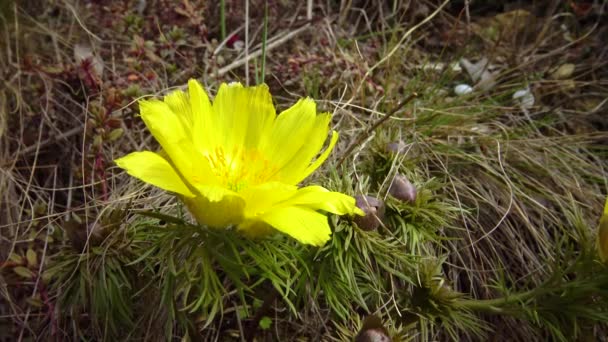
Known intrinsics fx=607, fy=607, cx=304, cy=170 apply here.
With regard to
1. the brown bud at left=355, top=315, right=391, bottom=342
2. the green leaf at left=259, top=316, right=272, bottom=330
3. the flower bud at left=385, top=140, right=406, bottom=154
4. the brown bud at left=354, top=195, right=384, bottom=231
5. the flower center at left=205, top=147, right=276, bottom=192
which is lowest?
the green leaf at left=259, top=316, right=272, bottom=330

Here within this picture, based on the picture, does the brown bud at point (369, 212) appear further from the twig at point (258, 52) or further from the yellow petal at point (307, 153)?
the twig at point (258, 52)

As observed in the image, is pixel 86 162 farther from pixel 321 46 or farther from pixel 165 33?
pixel 321 46

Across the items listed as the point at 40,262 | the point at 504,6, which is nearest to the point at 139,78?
the point at 40,262

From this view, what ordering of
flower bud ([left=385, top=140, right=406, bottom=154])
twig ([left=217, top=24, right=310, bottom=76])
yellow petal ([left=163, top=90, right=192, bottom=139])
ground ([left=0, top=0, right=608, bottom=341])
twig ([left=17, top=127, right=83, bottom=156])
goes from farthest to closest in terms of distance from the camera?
twig ([left=217, top=24, right=310, bottom=76]) → twig ([left=17, top=127, right=83, bottom=156]) → flower bud ([left=385, top=140, right=406, bottom=154]) → ground ([left=0, top=0, right=608, bottom=341]) → yellow petal ([left=163, top=90, right=192, bottom=139])

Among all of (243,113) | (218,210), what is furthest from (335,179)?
(218,210)

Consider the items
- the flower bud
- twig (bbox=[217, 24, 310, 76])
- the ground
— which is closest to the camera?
the ground

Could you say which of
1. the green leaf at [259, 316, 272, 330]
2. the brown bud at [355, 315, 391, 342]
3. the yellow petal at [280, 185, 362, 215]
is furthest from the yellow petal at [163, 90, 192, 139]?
the green leaf at [259, 316, 272, 330]

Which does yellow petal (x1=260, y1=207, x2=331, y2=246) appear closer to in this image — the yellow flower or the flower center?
the yellow flower
